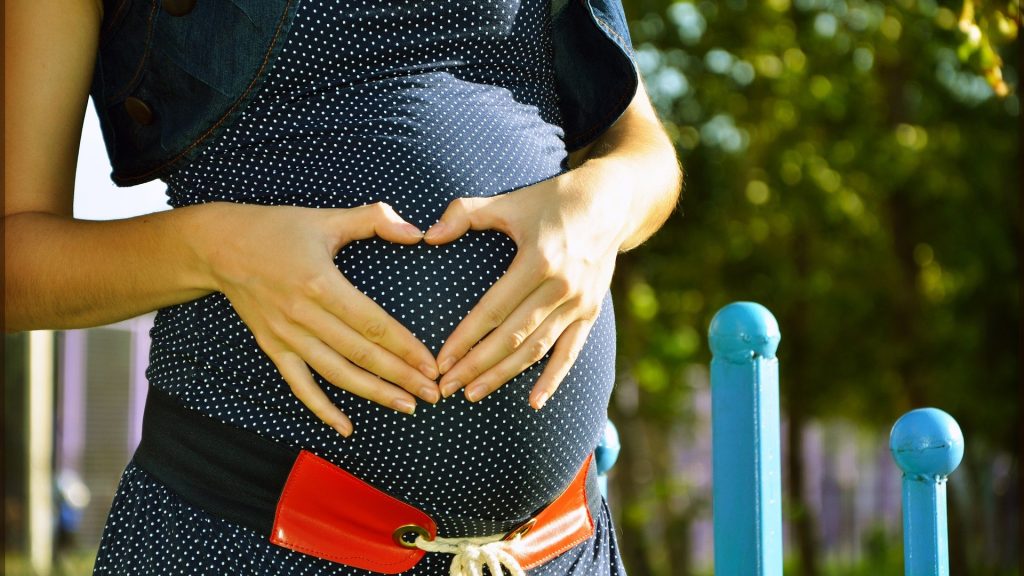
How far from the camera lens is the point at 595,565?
1.25 metres

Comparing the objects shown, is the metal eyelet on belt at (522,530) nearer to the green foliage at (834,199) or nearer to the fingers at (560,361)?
the fingers at (560,361)

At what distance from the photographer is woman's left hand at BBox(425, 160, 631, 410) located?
40.5 inches

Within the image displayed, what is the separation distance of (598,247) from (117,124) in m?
0.57

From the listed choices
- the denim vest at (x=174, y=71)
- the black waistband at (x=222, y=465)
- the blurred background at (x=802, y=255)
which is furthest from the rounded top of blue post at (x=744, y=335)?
the blurred background at (x=802, y=255)

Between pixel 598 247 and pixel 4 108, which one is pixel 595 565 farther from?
pixel 4 108

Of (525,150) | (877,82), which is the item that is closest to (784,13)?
(877,82)

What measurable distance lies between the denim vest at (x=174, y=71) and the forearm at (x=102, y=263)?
0.10 meters

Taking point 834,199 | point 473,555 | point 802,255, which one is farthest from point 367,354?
point 802,255

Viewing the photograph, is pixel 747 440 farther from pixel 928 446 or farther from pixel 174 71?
pixel 174 71

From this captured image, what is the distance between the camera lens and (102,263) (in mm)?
1079

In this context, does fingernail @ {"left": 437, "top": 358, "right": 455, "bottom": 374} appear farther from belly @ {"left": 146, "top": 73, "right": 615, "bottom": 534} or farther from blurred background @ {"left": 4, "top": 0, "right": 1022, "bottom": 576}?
blurred background @ {"left": 4, "top": 0, "right": 1022, "bottom": 576}

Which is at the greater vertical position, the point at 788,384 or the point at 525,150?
the point at 525,150

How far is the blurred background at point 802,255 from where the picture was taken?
7883 millimetres

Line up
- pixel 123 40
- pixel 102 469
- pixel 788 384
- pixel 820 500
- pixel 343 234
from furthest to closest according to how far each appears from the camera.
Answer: pixel 820 500 → pixel 102 469 → pixel 788 384 → pixel 123 40 → pixel 343 234
